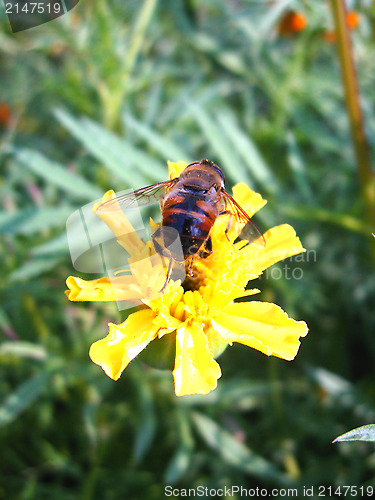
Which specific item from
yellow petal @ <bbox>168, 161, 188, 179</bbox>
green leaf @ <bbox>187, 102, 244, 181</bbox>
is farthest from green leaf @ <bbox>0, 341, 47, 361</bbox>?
green leaf @ <bbox>187, 102, 244, 181</bbox>

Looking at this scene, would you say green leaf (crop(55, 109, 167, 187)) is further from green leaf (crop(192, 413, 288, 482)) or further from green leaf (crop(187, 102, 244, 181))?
green leaf (crop(192, 413, 288, 482))

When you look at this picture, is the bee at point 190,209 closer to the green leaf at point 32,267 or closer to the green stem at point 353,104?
the green leaf at point 32,267

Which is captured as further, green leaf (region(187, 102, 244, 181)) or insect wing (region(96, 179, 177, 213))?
green leaf (region(187, 102, 244, 181))

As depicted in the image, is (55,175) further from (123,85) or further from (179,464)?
(179,464)

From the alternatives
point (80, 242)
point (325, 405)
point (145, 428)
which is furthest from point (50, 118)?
point (325, 405)

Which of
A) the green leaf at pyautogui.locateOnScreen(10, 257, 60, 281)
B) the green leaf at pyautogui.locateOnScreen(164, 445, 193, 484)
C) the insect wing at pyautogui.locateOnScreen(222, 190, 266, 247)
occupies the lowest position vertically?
the green leaf at pyautogui.locateOnScreen(164, 445, 193, 484)

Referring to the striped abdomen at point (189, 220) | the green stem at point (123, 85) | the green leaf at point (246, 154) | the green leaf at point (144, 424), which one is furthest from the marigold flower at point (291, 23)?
the green leaf at point (144, 424)
